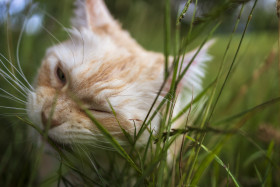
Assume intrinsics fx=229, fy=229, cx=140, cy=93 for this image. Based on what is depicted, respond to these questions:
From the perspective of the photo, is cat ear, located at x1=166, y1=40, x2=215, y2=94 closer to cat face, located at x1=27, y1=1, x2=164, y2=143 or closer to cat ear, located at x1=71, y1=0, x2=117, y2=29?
cat face, located at x1=27, y1=1, x2=164, y2=143

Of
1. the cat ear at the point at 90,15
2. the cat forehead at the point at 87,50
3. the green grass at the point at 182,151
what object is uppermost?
the cat ear at the point at 90,15

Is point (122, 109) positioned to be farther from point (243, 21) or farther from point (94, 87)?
point (243, 21)

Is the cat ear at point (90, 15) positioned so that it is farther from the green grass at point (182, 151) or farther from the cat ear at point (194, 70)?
the cat ear at point (194, 70)

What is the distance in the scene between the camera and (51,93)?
0.85 m

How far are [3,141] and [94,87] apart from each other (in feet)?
2.14

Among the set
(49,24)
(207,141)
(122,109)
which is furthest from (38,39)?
(207,141)

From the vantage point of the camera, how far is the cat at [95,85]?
0.77 meters

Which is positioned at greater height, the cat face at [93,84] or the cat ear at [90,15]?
the cat ear at [90,15]

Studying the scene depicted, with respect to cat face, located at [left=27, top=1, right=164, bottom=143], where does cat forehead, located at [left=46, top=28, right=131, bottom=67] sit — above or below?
above

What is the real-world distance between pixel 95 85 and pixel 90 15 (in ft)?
1.67

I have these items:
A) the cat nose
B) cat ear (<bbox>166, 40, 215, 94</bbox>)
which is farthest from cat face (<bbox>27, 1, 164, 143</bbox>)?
cat ear (<bbox>166, 40, 215, 94</bbox>)

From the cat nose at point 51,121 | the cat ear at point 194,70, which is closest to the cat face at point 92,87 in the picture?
the cat nose at point 51,121

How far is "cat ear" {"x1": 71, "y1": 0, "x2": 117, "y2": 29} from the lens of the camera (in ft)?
3.74

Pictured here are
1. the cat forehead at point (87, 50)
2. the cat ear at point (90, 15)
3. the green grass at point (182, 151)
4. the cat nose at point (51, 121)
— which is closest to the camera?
the green grass at point (182, 151)
